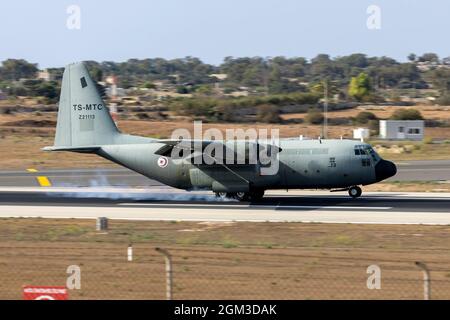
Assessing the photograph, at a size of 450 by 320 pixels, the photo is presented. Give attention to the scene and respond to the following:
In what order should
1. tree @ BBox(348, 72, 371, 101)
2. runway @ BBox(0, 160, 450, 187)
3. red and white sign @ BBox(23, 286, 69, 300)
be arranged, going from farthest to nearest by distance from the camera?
tree @ BBox(348, 72, 371, 101), runway @ BBox(0, 160, 450, 187), red and white sign @ BBox(23, 286, 69, 300)

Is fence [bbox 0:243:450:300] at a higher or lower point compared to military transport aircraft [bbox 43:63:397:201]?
lower

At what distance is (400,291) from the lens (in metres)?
17.3

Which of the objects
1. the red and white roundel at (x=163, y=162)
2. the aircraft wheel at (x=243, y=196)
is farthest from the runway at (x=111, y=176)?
the aircraft wheel at (x=243, y=196)

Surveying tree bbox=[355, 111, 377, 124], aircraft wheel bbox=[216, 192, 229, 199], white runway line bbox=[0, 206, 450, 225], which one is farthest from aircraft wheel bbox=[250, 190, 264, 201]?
tree bbox=[355, 111, 377, 124]

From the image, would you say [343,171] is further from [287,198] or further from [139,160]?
[139,160]

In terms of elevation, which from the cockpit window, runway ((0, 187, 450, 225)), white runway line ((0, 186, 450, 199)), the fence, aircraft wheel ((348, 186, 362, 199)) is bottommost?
white runway line ((0, 186, 450, 199))

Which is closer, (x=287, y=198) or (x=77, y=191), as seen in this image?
(x=287, y=198)

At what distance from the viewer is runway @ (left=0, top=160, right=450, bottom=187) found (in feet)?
164

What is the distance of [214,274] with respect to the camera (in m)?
19.4

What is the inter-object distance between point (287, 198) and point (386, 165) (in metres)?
5.63

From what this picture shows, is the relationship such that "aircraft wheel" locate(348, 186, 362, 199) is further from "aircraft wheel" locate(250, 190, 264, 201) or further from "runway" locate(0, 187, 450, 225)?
"aircraft wheel" locate(250, 190, 264, 201)

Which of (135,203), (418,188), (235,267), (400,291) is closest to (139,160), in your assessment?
(135,203)

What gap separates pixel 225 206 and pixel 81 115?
9.08m

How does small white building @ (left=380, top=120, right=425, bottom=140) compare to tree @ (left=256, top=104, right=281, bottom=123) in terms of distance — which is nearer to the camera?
small white building @ (left=380, top=120, right=425, bottom=140)
